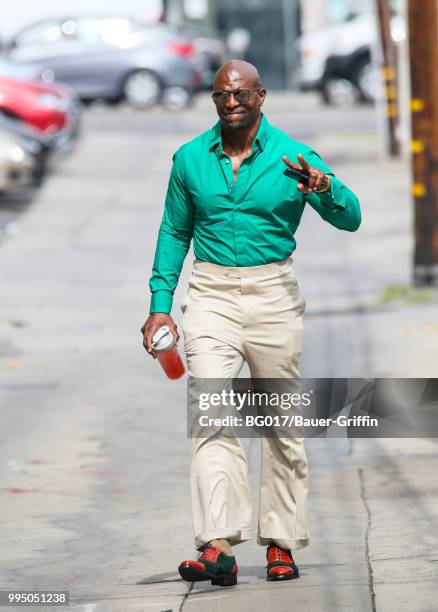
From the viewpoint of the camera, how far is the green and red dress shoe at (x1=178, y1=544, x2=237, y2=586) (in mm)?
5934

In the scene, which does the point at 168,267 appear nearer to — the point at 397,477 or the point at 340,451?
the point at 397,477

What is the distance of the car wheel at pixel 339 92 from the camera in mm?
32906

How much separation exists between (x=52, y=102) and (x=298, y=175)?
18536 millimetres

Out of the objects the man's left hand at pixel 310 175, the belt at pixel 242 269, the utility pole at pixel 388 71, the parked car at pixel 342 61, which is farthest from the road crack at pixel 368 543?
the parked car at pixel 342 61

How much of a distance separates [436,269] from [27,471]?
7.06 m

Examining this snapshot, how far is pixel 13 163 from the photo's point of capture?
20.5m

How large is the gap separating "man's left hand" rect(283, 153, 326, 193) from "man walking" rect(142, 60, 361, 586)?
0.11 meters

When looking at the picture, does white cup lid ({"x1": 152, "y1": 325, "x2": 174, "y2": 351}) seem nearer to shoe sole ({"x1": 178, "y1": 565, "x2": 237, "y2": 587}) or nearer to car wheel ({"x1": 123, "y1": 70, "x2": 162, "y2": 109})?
shoe sole ({"x1": 178, "y1": 565, "x2": 237, "y2": 587})

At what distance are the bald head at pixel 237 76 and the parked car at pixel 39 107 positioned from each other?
17.8 metres

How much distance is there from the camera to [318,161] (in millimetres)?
6012

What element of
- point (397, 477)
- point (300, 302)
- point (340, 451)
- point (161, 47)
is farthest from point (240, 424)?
point (161, 47)

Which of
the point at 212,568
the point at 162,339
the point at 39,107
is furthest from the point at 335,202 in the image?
the point at 39,107

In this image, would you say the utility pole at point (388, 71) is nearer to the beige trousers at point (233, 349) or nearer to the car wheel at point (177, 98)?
the car wheel at point (177, 98)

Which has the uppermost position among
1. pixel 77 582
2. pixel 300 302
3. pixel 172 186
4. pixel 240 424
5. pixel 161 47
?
pixel 161 47
